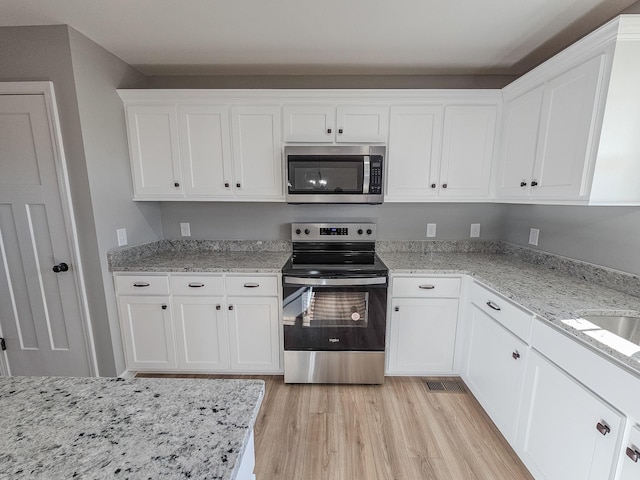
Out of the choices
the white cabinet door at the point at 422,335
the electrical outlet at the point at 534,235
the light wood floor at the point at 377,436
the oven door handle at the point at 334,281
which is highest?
the electrical outlet at the point at 534,235

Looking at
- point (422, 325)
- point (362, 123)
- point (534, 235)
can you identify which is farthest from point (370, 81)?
point (422, 325)

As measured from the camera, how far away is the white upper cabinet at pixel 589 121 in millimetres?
1279

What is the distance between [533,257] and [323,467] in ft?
6.91

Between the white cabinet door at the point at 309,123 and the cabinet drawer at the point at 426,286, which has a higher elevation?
the white cabinet door at the point at 309,123

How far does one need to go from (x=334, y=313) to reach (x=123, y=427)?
4.94ft

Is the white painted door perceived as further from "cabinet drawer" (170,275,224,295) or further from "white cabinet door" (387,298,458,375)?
"white cabinet door" (387,298,458,375)

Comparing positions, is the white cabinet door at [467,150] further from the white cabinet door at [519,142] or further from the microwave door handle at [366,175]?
the microwave door handle at [366,175]

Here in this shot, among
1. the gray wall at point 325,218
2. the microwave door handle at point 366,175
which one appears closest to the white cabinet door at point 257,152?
the gray wall at point 325,218

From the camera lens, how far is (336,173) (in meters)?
2.09

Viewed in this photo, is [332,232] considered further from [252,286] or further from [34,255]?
[34,255]

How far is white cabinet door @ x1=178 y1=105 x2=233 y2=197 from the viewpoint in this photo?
7.03 ft

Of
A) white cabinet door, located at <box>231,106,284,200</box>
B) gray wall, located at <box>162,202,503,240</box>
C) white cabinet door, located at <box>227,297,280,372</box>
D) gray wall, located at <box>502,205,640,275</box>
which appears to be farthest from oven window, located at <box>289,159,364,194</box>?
gray wall, located at <box>502,205,640,275</box>

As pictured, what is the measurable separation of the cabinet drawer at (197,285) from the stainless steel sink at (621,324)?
2.16 m

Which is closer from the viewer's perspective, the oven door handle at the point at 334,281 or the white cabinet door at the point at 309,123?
the oven door handle at the point at 334,281
